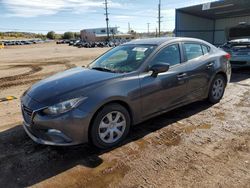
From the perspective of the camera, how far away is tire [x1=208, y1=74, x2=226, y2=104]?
17.0 ft

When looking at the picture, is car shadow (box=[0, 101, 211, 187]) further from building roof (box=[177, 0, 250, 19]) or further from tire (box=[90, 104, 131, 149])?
building roof (box=[177, 0, 250, 19])

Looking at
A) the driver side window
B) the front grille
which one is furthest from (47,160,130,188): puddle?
the driver side window

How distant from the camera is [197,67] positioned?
4.64 m

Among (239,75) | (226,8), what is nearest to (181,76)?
(239,75)

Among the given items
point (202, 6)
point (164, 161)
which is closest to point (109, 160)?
point (164, 161)

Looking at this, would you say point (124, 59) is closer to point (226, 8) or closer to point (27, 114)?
point (27, 114)

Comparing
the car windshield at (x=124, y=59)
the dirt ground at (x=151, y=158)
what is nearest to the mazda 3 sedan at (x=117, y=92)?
the car windshield at (x=124, y=59)

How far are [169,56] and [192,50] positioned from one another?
31.0 inches

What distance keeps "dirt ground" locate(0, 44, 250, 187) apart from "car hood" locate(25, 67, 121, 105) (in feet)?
2.75

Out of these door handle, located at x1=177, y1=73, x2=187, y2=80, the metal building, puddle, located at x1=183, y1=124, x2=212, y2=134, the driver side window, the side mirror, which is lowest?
puddle, located at x1=183, y1=124, x2=212, y2=134

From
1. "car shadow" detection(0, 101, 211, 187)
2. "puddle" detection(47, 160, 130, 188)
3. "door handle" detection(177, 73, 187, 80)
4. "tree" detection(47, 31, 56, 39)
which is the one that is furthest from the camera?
"tree" detection(47, 31, 56, 39)

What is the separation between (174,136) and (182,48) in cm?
175

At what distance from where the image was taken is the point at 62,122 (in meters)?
3.04

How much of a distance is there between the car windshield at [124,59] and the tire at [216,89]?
6.32 ft
